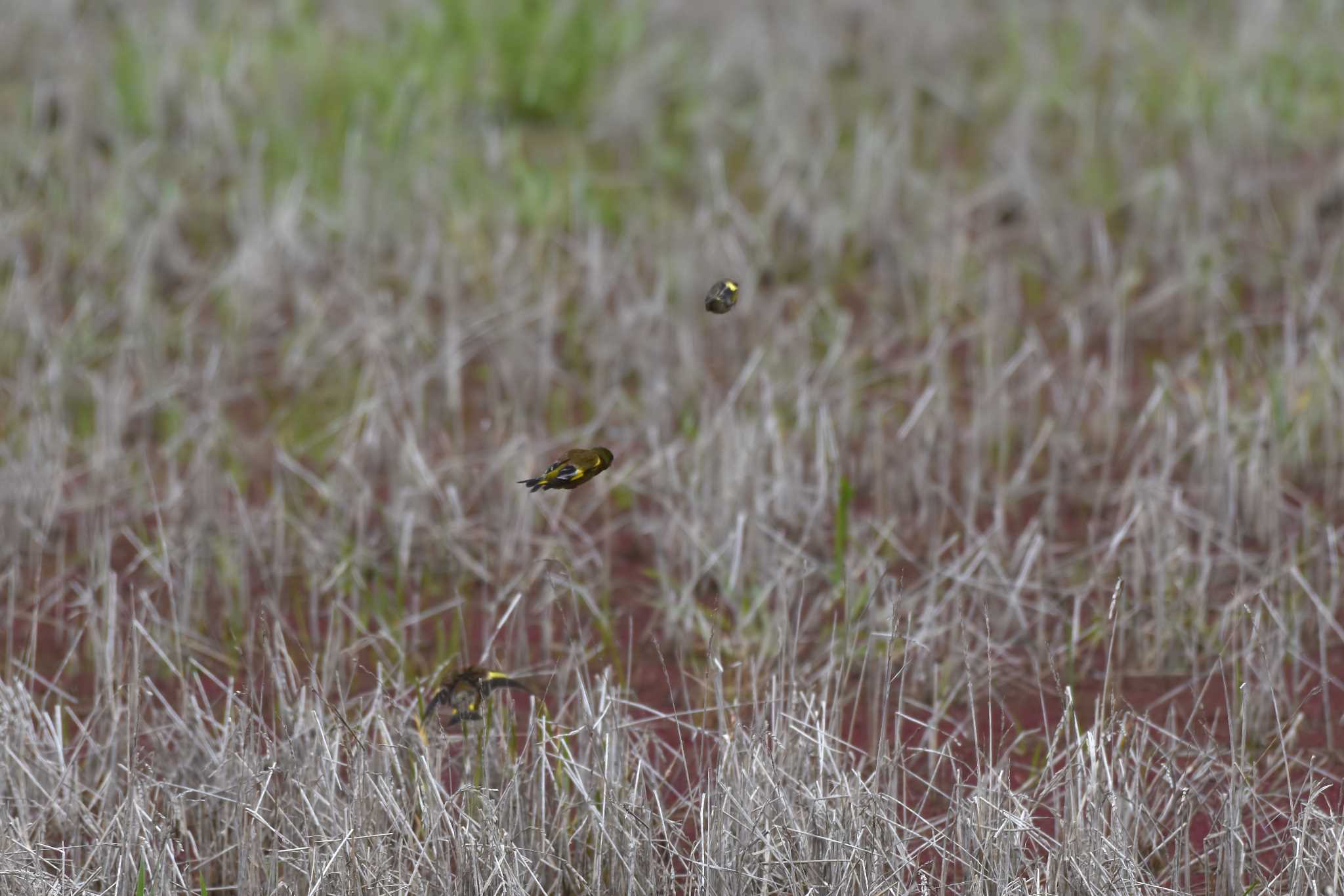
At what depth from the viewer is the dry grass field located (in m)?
2.35

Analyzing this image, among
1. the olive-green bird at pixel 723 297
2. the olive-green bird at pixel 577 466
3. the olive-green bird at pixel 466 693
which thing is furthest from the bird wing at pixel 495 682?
the olive-green bird at pixel 723 297

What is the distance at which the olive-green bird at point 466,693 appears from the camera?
2475 millimetres

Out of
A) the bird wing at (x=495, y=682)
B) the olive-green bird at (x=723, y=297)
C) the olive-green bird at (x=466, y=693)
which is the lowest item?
the olive-green bird at (x=466, y=693)

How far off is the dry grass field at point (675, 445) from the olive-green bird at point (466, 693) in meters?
0.05

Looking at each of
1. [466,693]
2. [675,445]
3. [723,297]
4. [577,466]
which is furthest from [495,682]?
[675,445]

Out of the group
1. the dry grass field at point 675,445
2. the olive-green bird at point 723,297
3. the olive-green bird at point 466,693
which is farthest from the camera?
the olive-green bird at point 723,297

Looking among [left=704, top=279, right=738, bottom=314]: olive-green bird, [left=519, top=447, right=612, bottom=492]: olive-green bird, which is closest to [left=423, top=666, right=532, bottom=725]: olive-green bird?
[left=519, top=447, right=612, bottom=492]: olive-green bird

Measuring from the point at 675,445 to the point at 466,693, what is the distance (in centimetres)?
115

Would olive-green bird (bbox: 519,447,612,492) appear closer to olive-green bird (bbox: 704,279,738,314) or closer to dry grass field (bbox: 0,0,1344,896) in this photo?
dry grass field (bbox: 0,0,1344,896)

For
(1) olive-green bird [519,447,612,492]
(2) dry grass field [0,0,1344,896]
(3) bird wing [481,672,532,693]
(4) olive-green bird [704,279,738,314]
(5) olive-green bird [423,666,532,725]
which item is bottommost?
(2) dry grass field [0,0,1344,896]

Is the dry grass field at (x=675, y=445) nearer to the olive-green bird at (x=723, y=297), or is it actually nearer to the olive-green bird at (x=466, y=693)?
the olive-green bird at (x=466, y=693)

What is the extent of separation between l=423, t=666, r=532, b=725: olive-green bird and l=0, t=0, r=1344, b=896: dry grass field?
5 cm

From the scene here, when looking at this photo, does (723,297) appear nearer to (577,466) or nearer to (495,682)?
(577,466)

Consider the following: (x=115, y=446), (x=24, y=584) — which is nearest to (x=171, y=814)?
(x=24, y=584)
